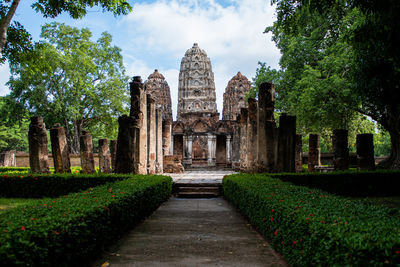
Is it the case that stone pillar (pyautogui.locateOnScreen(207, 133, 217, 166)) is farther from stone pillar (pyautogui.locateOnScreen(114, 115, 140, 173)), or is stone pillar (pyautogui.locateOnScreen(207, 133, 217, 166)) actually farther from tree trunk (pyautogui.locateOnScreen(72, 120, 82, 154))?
stone pillar (pyautogui.locateOnScreen(114, 115, 140, 173))

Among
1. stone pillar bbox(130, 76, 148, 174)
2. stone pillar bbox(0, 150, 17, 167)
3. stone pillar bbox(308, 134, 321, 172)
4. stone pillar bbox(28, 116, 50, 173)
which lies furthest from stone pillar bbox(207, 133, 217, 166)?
stone pillar bbox(28, 116, 50, 173)

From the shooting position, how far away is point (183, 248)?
538 centimetres

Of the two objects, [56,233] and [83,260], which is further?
[83,260]

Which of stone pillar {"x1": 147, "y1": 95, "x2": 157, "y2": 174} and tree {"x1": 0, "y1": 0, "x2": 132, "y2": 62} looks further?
stone pillar {"x1": 147, "y1": 95, "x2": 157, "y2": 174}

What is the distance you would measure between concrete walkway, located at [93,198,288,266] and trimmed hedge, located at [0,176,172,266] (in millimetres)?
386

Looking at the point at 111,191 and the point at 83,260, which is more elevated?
the point at 111,191

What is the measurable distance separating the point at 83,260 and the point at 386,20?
28.2 ft

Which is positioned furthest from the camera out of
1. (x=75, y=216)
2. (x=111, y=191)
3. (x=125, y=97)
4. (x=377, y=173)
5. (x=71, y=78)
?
(x=125, y=97)

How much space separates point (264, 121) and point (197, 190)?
388 cm

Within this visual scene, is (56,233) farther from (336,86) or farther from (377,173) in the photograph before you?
(336,86)

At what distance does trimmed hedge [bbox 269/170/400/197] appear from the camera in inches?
480

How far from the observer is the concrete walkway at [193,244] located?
4762mm

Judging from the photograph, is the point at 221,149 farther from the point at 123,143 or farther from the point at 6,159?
the point at 123,143

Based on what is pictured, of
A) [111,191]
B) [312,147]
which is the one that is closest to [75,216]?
[111,191]
